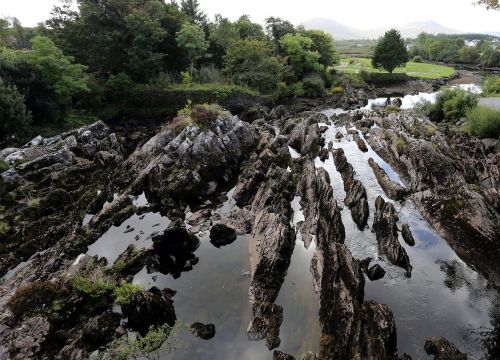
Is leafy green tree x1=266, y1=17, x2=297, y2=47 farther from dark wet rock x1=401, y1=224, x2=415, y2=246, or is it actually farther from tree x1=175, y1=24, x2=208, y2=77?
dark wet rock x1=401, y1=224, x2=415, y2=246

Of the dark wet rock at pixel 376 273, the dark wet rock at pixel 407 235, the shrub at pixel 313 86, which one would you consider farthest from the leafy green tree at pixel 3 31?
the dark wet rock at pixel 407 235

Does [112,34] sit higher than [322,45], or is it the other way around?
[112,34]

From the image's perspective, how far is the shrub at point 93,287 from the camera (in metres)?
15.2

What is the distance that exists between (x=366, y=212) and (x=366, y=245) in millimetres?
3350

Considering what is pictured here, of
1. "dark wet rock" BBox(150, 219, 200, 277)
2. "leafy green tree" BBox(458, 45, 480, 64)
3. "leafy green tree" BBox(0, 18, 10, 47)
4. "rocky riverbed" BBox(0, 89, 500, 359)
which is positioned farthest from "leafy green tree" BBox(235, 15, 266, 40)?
"leafy green tree" BBox(458, 45, 480, 64)

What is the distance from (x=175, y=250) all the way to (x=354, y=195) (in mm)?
14128

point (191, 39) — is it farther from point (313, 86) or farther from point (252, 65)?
point (313, 86)

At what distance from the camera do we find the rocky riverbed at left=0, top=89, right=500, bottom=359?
13547 millimetres

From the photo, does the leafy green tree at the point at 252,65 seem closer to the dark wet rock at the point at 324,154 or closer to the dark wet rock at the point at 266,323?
the dark wet rock at the point at 324,154

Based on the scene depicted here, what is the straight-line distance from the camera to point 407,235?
65.0 feet

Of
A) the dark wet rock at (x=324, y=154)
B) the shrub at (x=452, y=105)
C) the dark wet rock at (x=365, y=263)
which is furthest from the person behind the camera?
the shrub at (x=452, y=105)

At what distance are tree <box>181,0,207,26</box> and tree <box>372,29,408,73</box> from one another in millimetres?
43857

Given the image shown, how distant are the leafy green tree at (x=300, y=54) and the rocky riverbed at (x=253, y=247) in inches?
1580

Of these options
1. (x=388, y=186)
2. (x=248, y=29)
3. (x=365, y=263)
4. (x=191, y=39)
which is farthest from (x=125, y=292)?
(x=248, y=29)
